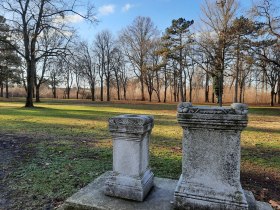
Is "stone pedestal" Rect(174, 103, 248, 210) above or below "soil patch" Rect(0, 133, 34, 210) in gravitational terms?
above

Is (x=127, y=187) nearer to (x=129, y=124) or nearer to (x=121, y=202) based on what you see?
(x=121, y=202)

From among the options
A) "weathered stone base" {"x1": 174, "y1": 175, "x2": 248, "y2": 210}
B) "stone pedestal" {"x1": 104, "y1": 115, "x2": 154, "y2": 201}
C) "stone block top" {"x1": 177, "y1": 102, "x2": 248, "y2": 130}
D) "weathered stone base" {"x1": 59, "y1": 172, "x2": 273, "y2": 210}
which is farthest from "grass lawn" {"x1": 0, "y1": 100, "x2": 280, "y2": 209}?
"stone block top" {"x1": 177, "y1": 102, "x2": 248, "y2": 130}

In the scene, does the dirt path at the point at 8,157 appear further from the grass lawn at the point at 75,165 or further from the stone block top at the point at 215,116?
the stone block top at the point at 215,116

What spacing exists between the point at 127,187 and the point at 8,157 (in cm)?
399

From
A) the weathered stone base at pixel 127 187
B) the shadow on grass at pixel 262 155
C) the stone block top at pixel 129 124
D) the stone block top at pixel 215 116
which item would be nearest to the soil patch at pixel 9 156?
the weathered stone base at pixel 127 187

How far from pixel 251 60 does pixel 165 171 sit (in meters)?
20.5

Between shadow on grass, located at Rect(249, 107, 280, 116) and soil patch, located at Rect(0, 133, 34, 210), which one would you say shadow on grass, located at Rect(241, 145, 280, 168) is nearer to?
soil patch, located at Rect(0, 133, 34, 210)

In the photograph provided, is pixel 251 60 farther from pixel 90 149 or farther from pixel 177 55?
pixel 90 149

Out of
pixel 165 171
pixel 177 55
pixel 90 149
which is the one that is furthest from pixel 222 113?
pixel 177 55

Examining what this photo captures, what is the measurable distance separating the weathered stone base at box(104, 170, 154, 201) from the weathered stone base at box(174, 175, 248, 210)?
1.47 ft

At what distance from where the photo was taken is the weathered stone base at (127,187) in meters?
3.04

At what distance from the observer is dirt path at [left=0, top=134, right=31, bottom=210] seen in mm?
3699

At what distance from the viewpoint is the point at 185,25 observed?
36469 millimetres

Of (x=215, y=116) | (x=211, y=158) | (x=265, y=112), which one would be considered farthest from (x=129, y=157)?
(x=265, y=112)
